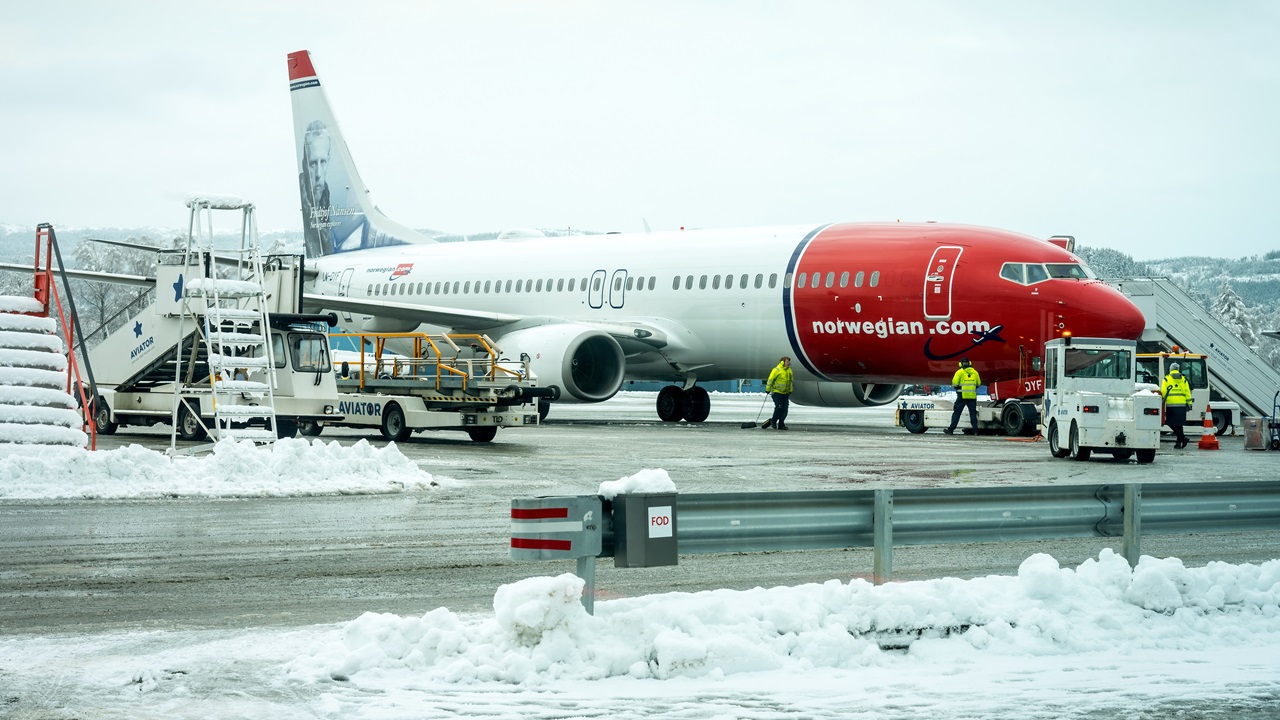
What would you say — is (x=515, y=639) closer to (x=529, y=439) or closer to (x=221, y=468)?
(x=221, y=468)

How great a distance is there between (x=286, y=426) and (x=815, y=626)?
1566 cm

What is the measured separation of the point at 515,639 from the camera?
5.98 metres

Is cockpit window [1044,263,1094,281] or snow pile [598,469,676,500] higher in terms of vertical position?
cockpit window [1044,263,1094,281]

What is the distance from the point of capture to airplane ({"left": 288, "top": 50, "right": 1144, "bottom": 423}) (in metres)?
22.6

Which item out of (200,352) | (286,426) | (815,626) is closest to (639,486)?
(815,626)

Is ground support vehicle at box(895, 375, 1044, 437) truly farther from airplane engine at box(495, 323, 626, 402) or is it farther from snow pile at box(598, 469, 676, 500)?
snow pile at box(598, 469, 676, 500)

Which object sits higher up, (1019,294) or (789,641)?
(1019,294)

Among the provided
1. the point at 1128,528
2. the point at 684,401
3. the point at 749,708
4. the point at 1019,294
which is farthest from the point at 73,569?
the point at 684,401

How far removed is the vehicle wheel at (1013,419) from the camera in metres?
23.3

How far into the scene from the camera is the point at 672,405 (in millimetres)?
28859

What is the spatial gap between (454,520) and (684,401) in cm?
1774

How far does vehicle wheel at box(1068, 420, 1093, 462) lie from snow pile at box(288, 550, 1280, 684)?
10875 mm

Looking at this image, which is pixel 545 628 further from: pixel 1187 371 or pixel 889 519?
pixel 1187 371

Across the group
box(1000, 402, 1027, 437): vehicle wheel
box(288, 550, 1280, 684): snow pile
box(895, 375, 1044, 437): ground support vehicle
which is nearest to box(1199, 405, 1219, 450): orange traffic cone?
box(895, 375, 1044, 437): ground support vehicle
